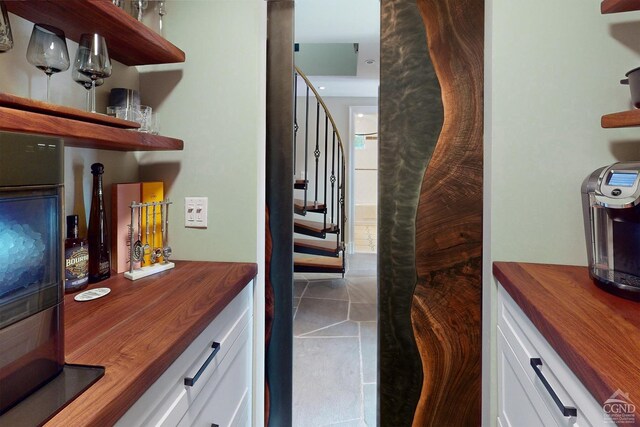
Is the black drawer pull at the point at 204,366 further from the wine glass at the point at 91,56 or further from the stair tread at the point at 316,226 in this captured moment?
the stair tread at the point at 316,226

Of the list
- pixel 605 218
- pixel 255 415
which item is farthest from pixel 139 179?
pixel 605 218

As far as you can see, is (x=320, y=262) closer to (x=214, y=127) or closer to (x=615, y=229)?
(x=214, y=127)

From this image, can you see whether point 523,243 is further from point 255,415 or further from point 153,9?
point 153,9

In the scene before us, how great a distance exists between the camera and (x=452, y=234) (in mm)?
1428

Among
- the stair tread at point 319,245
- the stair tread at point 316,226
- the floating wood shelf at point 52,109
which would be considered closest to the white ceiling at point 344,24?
the stair tread at point 316,226

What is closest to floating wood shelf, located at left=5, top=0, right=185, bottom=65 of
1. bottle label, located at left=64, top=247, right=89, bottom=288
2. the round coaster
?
bottle label, located at left=64, top=247, right=89, bottom=288

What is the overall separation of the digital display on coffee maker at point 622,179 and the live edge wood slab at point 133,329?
3.88 ft

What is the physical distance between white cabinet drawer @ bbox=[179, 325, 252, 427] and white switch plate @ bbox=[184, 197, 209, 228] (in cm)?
47

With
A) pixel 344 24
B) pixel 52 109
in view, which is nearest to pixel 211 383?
pixel 52 109

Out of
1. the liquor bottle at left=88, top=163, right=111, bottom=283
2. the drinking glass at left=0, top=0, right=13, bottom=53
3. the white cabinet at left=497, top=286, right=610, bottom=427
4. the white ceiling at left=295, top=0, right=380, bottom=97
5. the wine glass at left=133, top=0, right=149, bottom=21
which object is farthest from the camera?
the white ceiling at left=295, top=0, right=380, bottom=97

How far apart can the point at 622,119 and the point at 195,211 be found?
152 centimetres

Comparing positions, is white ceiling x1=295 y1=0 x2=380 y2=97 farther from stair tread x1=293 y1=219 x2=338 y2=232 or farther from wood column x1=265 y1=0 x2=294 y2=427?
stair tread x1=293 y1=219 x2=338 y2=232

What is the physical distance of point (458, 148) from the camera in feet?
4.59

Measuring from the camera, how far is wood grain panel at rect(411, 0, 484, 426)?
4.57 ft
